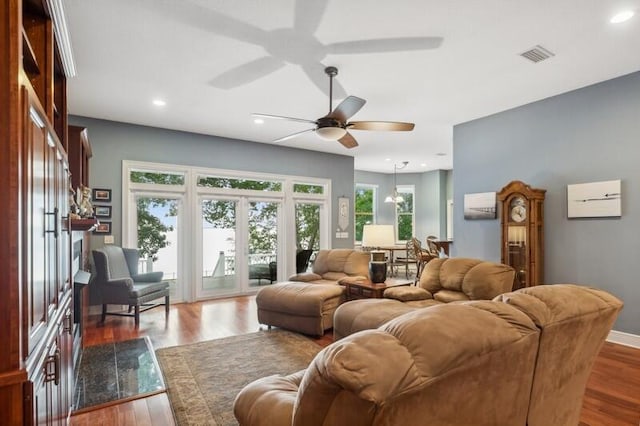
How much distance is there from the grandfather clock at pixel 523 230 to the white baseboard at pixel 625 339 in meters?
0.86

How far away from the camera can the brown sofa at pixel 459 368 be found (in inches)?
34.2

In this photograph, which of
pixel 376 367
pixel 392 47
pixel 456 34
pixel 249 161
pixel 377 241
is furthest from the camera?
pixel 249 161

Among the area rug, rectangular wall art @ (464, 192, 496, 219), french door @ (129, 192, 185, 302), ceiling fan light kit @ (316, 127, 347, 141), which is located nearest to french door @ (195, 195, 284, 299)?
french door @ (129, 192, 185, 302)

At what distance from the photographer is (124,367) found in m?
3.22

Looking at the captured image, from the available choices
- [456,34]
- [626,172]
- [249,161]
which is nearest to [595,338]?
[456,34]

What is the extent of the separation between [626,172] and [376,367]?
4.41 meters

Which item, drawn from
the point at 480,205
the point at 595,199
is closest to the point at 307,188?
the point at 480,205

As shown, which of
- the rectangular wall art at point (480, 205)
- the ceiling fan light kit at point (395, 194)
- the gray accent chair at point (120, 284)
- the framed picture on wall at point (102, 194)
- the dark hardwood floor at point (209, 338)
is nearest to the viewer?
the dark hardwood floor at point (209, 338)

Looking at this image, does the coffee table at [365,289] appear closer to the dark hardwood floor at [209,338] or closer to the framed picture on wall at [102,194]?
the dark hardwood floor at [209,338]

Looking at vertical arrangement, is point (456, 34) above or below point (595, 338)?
above

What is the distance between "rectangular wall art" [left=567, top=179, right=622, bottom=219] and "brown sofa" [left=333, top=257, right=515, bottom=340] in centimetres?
136

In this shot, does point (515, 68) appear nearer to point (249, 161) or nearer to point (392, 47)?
point (392, 47)

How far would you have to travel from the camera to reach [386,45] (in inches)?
123

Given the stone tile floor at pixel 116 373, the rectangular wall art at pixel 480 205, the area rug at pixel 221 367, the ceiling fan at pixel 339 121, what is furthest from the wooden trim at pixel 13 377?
the rectangular wall art at pixel 480 205
